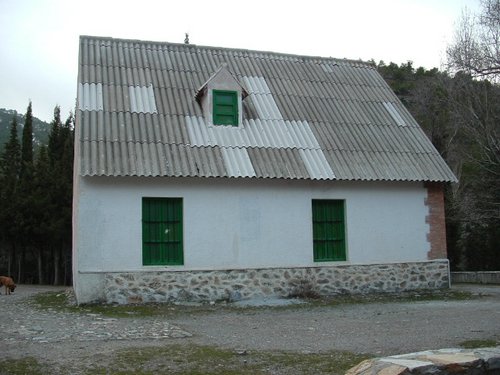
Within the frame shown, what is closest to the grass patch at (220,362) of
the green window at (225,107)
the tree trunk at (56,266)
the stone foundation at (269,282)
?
the stone foundation at (269,282)

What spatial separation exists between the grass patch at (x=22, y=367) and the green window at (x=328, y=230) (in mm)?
9147

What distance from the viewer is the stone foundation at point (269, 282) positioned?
13.2 meters

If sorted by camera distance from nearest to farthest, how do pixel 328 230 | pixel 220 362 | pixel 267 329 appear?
pixel 220 362 < pixel 267 329 < pixel 328 230

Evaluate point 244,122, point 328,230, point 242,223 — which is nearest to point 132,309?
point 242,223

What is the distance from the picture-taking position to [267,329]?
1002 centimetres

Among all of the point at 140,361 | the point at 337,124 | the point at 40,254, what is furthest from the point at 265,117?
the point at 40,254

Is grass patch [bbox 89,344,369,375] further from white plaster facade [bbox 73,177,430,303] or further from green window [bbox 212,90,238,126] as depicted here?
green window [bbox 212,90,238,126]

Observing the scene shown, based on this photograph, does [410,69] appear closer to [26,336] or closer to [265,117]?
[265,117]

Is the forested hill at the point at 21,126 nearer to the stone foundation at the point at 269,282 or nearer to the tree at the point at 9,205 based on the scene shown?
the tree at the point at 9,205

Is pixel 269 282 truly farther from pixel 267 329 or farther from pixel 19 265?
pixel 19 265

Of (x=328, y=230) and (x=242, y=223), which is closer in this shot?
(x=242, y=223)

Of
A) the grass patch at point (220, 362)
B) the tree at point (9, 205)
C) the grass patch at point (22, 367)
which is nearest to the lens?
the grass patch at point (22, 367)

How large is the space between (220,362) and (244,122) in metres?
9.51

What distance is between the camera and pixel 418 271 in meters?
15.7
